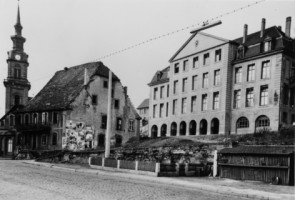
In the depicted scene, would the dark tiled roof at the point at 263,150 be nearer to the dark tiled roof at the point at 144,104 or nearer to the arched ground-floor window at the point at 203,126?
the arched ground-floor window at the point at 203,126

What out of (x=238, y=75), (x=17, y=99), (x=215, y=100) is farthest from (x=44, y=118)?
(x=238, y=75)

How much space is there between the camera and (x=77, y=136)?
39438 millimetres

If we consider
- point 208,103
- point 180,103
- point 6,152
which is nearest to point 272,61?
point 208,103

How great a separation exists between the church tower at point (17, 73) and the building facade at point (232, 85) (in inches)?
1072

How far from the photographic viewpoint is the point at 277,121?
108ft

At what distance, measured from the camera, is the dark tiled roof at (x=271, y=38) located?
34562 millimetres

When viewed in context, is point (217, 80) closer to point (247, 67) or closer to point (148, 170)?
point (247, 67)

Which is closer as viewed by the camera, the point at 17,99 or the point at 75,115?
the point at 75,115

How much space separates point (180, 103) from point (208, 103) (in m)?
5.60

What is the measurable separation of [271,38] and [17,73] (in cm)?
4427

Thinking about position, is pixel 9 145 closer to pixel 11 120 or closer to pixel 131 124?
pixel 11 120

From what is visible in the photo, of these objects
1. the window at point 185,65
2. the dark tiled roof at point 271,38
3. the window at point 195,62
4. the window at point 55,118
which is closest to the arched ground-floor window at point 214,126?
the window at point 195,62

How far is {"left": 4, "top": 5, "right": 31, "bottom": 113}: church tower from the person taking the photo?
55.7 meters

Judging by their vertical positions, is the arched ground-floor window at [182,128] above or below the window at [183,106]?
below
